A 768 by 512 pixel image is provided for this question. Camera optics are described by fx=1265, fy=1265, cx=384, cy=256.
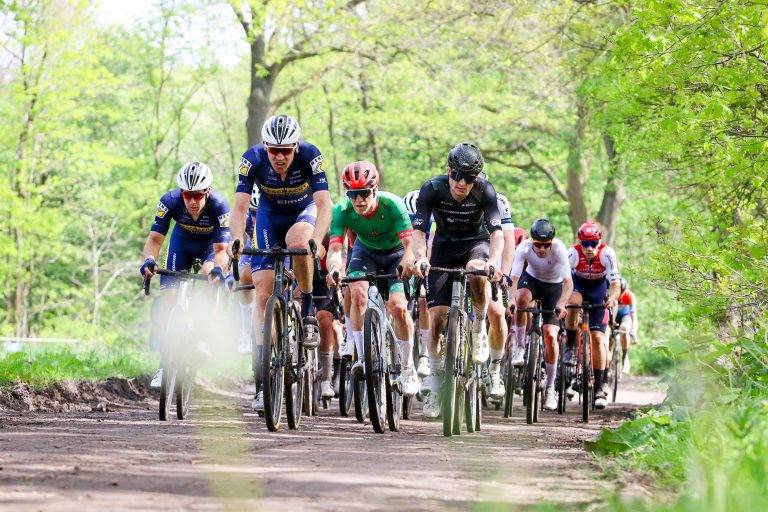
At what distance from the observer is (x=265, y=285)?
1050cm

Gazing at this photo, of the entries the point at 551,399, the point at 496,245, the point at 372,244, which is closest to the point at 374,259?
the point at 372,244

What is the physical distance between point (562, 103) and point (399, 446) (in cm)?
2460

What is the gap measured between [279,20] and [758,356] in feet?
63.2

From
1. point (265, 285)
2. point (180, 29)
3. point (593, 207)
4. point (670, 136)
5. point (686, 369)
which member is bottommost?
point (686, 369)

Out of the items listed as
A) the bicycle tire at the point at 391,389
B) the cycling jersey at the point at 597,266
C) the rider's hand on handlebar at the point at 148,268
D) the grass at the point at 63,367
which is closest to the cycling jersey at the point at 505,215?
the bicycle tire at the point at 391,389

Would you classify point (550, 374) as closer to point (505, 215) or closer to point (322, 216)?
point (505, 215)

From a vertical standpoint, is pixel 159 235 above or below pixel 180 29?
below

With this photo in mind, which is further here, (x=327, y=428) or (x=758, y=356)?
(x=327, y=428)

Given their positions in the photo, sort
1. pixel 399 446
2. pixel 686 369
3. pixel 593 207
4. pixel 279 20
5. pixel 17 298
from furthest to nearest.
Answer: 1. pixel 593 207
2. pixel 17 298
3. pixel 279 20
4. pixel 686 369
5. pixel 399 446

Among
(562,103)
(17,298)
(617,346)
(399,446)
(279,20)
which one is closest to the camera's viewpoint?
(399,446)

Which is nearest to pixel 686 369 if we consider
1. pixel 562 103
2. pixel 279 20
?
pixel 279 20

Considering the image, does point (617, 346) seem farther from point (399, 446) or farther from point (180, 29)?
point (180, 29)

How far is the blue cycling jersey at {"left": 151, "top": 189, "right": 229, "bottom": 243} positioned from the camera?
1214cm

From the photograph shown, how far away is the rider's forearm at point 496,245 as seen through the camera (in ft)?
34.7
